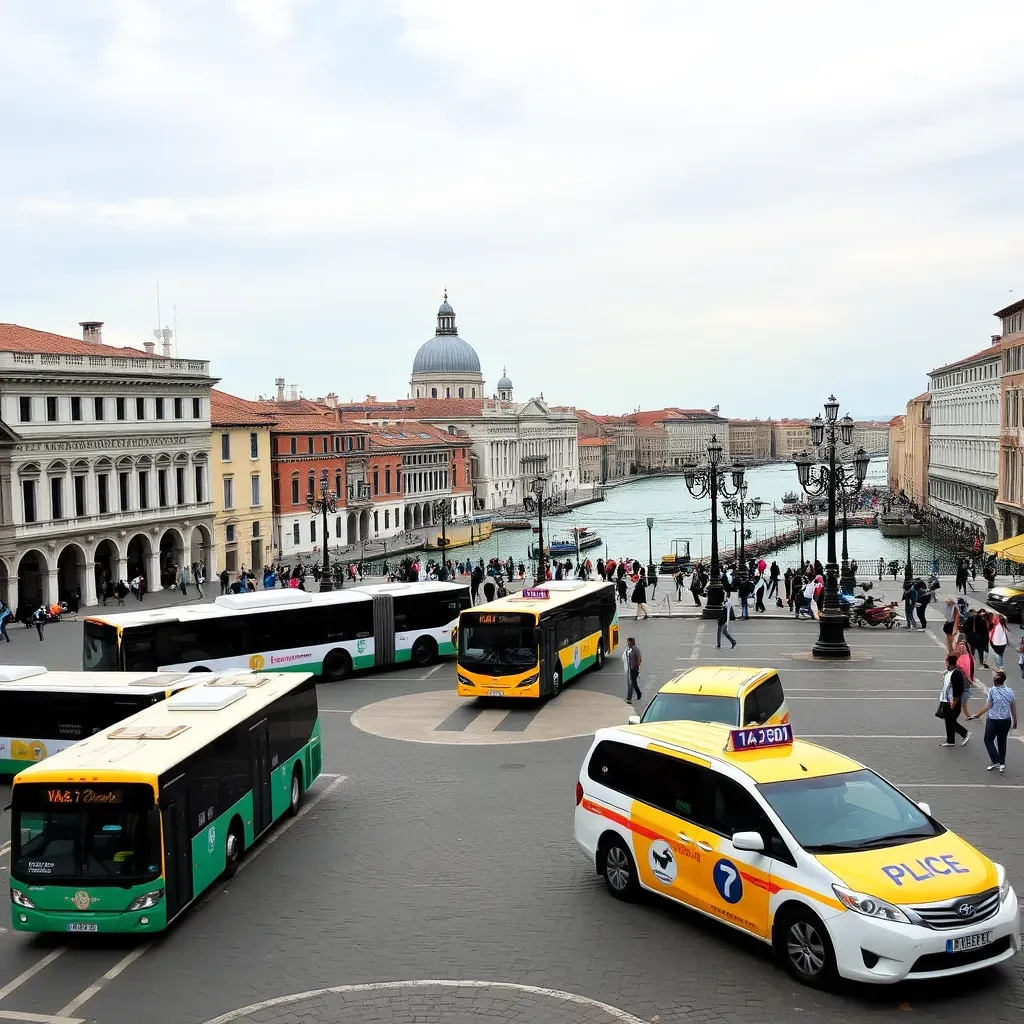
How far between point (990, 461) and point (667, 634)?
48644 mm

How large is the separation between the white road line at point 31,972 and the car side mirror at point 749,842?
19.1 feet

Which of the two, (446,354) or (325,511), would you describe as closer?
(325,511)

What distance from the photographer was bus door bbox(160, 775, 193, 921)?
34.7ft

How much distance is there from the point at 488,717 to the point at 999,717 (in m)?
8.77

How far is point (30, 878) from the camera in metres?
10.3

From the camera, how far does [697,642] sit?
2988cm

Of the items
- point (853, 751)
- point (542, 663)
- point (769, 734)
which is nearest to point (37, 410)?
point (542, 663)

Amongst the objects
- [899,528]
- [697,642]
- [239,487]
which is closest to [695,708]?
[697,642]

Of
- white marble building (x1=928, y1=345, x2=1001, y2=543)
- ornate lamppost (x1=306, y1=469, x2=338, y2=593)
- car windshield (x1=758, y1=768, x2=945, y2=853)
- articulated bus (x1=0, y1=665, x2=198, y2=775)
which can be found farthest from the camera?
white marble building (x1=928, y1=345, x2=1001, y2=543)

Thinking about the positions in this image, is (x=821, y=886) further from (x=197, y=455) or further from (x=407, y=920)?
(x=197, y=455)

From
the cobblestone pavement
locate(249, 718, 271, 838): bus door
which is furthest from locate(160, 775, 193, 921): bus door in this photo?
locate(249, 718, 271, 838): bus door

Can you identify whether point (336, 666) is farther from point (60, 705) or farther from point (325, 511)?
point (325, 511)

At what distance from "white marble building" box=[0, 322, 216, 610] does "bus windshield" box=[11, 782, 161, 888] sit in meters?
35.3

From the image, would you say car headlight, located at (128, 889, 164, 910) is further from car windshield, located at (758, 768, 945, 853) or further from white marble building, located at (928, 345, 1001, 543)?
white marble building, located at (928, 345, 1001, 543)
